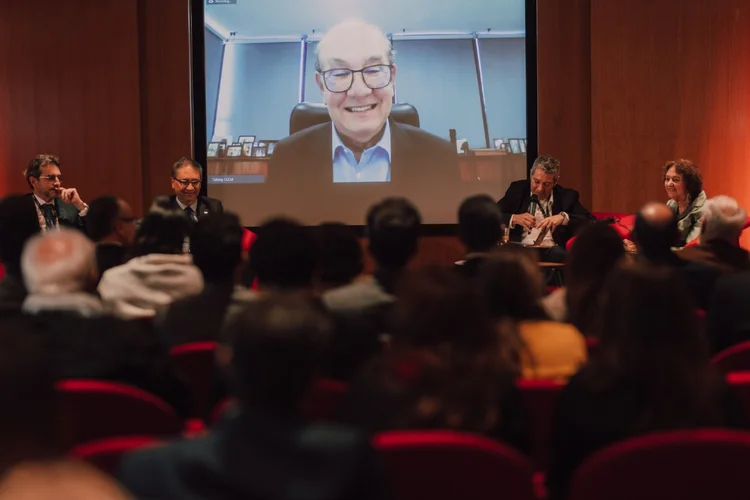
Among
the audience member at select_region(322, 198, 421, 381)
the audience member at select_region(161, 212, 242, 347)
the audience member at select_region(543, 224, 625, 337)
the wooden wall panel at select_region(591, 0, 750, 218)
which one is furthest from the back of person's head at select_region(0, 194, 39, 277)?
the wooden wall panel at select_region(591, 0, 750, 218)

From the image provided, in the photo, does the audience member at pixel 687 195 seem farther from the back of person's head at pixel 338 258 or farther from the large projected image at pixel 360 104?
the back of person's head at pixel 338 258

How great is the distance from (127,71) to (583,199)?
13.4 ft

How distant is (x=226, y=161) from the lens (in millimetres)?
7840

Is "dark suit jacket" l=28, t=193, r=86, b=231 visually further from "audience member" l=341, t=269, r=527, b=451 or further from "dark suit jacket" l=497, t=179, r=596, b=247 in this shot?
"audience member" l=341, t=269, r=527, b=451

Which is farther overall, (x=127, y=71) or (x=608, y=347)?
(x=127, y=71)

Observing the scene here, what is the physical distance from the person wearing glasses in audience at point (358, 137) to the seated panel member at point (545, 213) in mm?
1097

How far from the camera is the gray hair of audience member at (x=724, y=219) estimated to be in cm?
→ 365

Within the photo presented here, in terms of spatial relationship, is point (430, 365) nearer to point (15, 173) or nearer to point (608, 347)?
point (608, 347)

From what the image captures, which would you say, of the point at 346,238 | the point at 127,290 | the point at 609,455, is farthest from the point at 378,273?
the point at 609,455

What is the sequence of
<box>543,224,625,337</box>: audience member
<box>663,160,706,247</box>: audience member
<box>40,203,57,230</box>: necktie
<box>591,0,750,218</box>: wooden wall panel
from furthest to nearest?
<box>591,0,750,218</box>: wooden wall panel, <box>40,203,57,230</box>: necktie, <box>663,160,706,247</box>: audience member, <box>543,224,625,337</box>: audience member

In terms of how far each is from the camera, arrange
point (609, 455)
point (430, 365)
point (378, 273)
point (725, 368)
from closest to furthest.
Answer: point (609, 455) < point (430, 365) < point (725, 368) < point (378, 273)

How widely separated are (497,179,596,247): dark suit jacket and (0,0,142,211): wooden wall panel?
3.18 m

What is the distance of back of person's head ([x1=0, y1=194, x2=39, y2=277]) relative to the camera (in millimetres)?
3475

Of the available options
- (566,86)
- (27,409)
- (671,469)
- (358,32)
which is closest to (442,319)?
(671,469)
